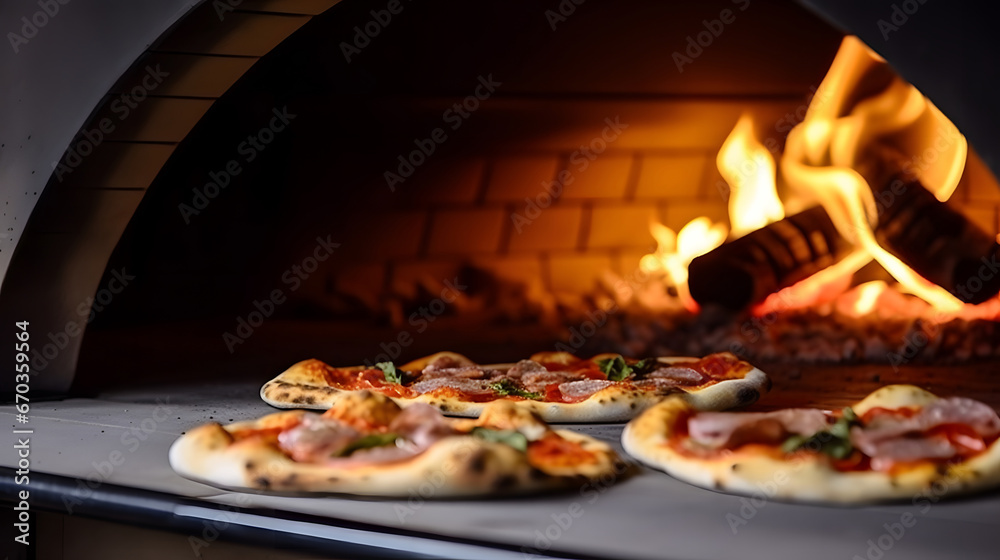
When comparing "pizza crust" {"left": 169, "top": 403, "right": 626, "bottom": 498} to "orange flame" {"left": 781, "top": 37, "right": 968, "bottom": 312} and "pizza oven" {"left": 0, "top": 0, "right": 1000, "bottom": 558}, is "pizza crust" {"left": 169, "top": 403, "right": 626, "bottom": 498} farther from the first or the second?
"orange flame" {"left": 781, "top": 37, "right": 968, "bottom": 312}

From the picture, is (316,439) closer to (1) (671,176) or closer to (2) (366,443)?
(2) (366,443)

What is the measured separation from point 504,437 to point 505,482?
0.53 ft

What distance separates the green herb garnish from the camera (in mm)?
1921

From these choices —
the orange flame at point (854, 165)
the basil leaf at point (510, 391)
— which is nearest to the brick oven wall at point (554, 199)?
the orange flame at point (854, 165)

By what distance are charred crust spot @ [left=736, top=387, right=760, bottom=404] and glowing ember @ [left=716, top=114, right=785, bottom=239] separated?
1245 millimetres

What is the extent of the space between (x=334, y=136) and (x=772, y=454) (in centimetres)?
259

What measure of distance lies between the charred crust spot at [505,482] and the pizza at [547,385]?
66cm

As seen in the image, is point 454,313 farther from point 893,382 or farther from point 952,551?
point 952,551

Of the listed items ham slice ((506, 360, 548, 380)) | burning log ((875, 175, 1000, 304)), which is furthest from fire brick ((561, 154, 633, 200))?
ham slice ((506, 360, 548, 380))

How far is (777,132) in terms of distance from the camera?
158 inches

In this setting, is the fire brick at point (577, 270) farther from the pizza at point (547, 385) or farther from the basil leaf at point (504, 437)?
the basil leaf at point (504, 437)

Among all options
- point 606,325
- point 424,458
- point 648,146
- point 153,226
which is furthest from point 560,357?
point 153,226

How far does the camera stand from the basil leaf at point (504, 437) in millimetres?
1965

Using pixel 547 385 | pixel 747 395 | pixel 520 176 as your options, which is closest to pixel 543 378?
pixel 547 385
